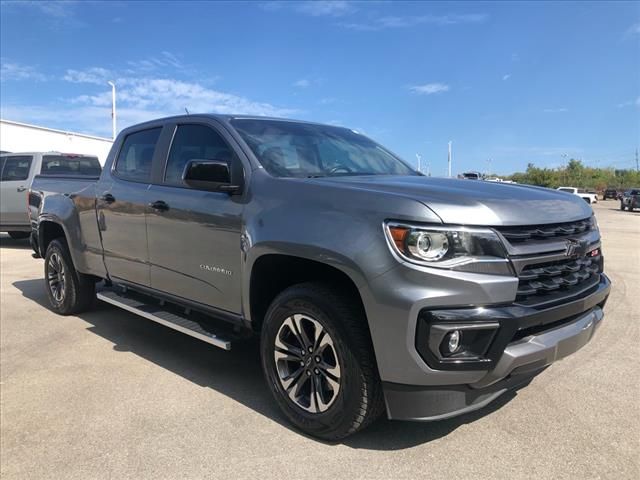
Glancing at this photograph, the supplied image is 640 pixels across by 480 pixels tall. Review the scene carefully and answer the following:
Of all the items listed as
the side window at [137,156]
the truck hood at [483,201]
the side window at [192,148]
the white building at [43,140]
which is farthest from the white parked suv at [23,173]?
the white building at [43,140]

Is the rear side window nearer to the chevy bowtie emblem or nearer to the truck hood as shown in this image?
the truck hood

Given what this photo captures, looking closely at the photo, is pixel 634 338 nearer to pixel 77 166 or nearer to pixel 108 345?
pixel 108 345

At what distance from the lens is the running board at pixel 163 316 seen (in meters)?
3.61

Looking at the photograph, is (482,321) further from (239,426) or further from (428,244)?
(239,426)

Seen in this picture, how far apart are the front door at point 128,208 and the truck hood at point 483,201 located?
6.42 feet

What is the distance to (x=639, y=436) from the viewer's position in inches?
120

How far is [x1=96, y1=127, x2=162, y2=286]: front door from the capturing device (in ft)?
14.7

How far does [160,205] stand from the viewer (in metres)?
4.15

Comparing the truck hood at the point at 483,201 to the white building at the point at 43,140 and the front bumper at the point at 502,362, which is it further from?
the white building at the point at 43,140

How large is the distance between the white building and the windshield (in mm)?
24277

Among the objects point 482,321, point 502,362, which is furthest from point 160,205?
point 502,362

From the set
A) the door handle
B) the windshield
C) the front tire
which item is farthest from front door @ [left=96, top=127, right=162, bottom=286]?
the front tire

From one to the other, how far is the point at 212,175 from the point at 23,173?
1040 cm

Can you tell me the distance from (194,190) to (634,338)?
13.5 feet
